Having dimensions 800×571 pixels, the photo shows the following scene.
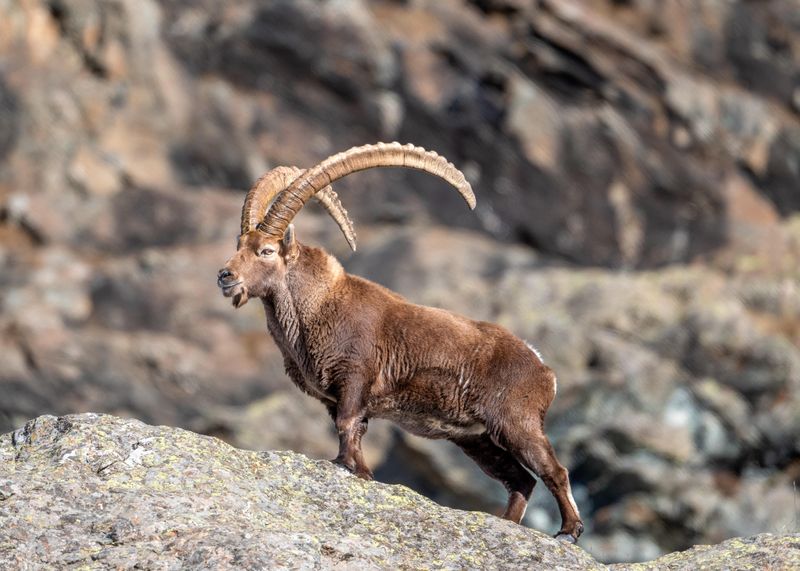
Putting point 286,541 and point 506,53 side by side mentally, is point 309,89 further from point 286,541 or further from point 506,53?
point 286,541

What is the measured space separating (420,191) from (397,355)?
3108cm

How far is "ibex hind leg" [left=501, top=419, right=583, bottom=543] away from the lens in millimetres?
12500

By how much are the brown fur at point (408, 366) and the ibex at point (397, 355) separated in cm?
1

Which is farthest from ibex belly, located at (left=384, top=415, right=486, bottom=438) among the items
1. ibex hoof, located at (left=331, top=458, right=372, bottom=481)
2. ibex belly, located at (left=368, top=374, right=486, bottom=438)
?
ibex hoof, located at (left=331, top=458, right=372, bottom=481)

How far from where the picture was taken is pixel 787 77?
47.8 m

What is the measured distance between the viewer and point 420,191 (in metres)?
43.8

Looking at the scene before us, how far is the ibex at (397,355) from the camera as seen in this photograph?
12.7m

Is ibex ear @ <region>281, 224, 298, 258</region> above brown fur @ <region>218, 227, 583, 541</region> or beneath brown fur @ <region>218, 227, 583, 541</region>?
above

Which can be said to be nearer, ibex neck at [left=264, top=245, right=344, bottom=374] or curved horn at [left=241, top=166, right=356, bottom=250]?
ibex neck at [left=264, top=245, right=344, bottom=374]

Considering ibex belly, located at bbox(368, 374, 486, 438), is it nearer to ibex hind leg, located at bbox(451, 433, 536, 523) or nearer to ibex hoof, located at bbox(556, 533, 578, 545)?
ibex hind leg, located at bbox(451, 433, 536, 523)

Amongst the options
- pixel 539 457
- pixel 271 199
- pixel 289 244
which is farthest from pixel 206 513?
pixel 271 199

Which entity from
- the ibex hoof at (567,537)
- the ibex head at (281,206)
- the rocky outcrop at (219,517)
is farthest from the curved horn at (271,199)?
the ibex hoof at (567,537)

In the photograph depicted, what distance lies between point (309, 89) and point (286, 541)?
37.0 meters

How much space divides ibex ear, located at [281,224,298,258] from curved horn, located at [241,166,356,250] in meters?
0.40
